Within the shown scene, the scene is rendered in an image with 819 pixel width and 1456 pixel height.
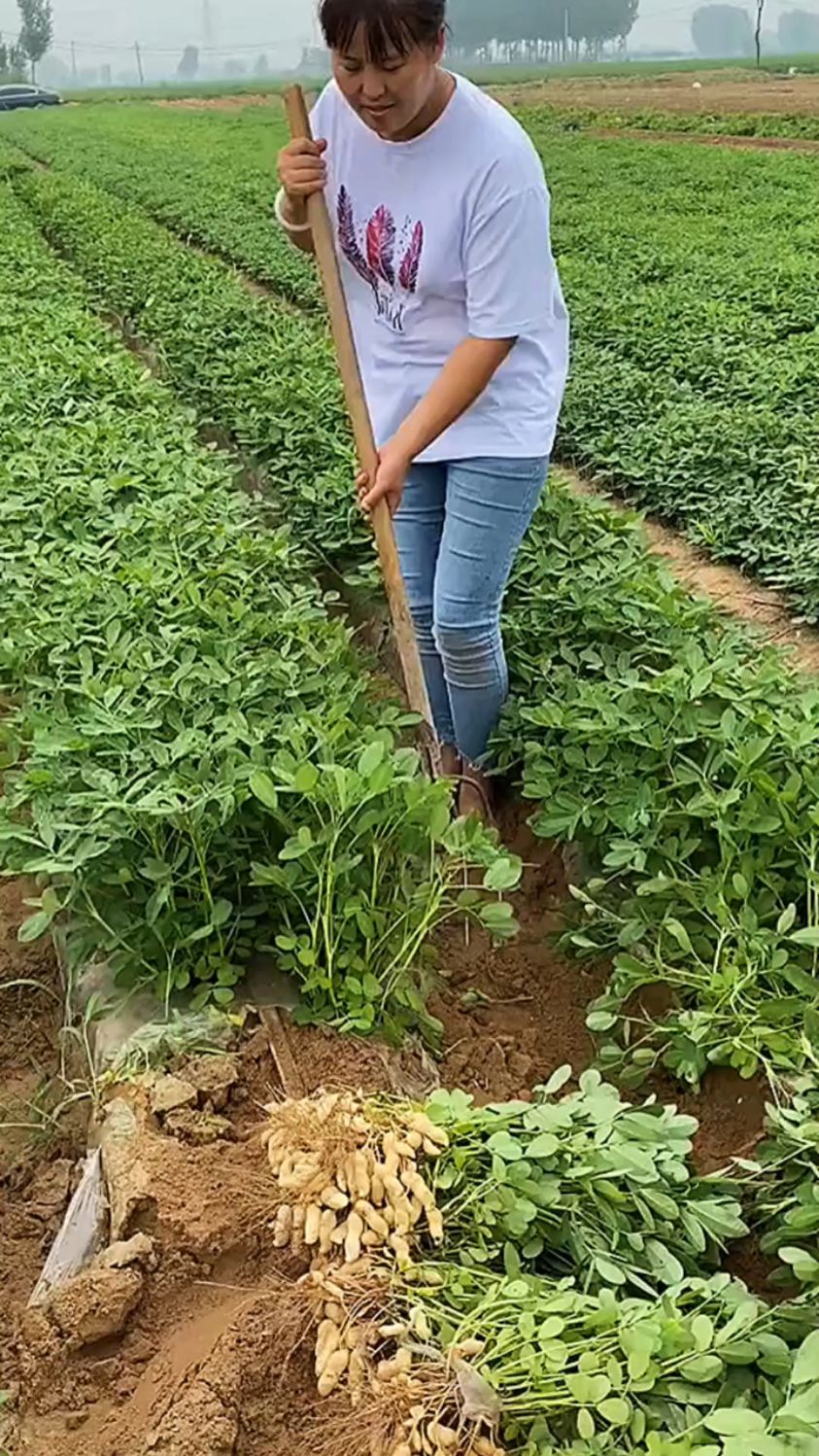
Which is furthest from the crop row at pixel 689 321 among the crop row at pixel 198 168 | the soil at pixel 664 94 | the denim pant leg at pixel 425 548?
the soil at pixel 664 94

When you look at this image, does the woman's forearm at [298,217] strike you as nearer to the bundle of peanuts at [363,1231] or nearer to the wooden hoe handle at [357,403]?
the wooden hoe handle at [357,403]

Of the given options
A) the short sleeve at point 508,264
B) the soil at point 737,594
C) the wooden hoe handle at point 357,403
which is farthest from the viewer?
the soil at point 737,594

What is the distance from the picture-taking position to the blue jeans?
10.2ft

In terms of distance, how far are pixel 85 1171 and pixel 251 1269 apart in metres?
0.39

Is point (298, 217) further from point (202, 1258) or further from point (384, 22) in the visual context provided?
point (202, 1258)

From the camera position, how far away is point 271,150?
23938mm

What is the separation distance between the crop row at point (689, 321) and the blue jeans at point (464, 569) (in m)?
2.00

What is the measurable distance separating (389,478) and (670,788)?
0.89 metres

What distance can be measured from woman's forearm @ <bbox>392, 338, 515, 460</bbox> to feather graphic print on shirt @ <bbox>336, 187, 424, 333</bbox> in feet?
0.62

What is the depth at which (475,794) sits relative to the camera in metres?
3.58

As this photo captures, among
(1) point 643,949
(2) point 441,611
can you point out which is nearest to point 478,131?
(2) point 441,611

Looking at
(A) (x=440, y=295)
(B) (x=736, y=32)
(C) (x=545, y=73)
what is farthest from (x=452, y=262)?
(B) (x=736, y=32)

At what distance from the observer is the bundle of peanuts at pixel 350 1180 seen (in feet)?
6.40

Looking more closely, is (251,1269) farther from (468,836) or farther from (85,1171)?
(468,836)
